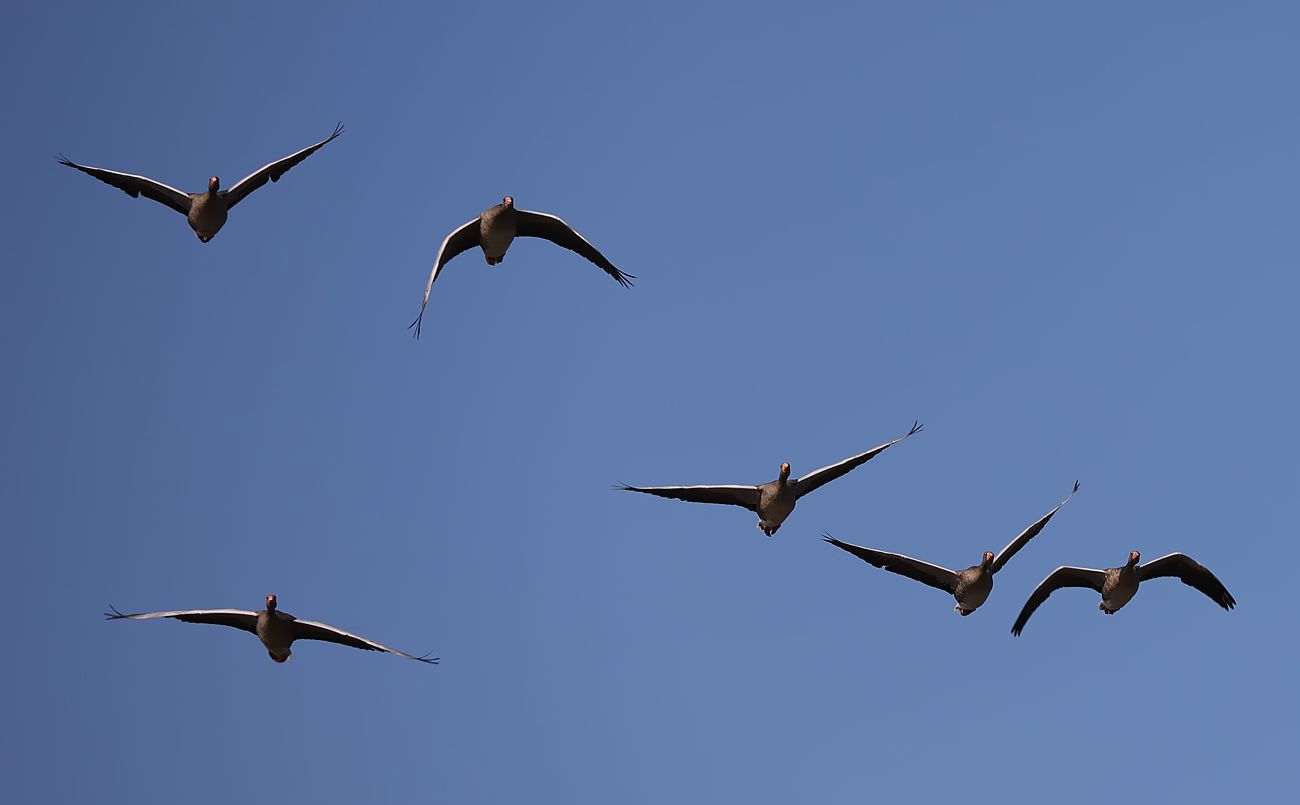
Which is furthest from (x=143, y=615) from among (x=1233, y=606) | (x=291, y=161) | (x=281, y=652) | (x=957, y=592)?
(x=1233, y=606)

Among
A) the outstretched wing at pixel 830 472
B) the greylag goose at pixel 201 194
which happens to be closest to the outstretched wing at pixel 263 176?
the greylag goose at pixel 201 194

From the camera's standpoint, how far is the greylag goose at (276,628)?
33688mm

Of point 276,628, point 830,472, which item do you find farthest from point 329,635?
point 830,472

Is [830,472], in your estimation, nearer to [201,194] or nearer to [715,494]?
[715,494]

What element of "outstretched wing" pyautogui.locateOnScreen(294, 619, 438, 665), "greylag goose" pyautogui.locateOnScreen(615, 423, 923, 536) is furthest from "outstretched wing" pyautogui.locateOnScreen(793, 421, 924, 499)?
"outstretched wing" pyautogui.locateOnScreen(294, 619, 438, 665)

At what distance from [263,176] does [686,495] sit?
11873 millimetres

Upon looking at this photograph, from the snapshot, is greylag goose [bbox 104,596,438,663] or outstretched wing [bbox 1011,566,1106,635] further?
outstretched wing [bbox 1011,566,1106,635]

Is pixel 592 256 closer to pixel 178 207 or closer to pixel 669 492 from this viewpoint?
pixel 669 492

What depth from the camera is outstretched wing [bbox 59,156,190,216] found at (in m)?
37.8

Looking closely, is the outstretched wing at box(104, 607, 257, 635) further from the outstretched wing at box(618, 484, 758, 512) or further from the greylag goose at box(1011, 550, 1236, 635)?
the greylag goose at box(1011, 550, 1236, 635)

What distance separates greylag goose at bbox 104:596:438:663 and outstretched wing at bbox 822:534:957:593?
35.2 feet

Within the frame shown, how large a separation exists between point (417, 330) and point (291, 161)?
→ 6.69 meters

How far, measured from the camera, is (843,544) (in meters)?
36.7

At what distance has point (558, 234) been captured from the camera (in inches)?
1496
